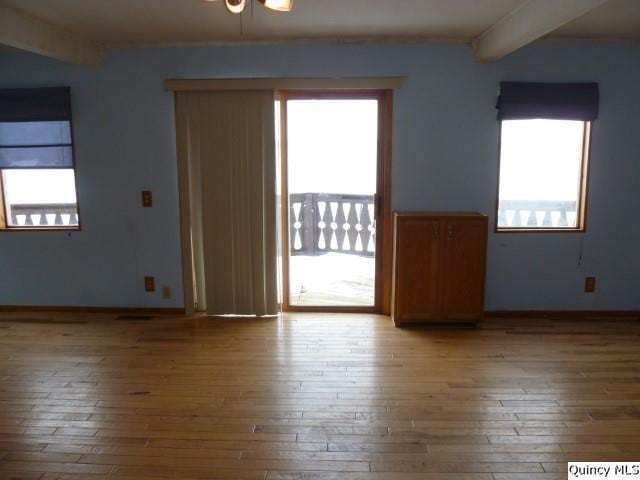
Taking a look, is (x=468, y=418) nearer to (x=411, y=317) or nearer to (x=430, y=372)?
(x=430, y=372)

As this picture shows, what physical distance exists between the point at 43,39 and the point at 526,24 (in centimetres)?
319

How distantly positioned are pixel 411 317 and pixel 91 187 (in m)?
2.93

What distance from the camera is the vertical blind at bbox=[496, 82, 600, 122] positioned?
12.3 ft

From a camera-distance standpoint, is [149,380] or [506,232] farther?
[506,232]

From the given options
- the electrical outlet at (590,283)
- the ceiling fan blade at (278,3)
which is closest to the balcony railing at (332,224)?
the electrical outlet at (590,283)

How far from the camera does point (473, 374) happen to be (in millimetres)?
3010

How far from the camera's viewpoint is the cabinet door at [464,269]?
145 inches

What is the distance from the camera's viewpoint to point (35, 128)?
3.97 meters

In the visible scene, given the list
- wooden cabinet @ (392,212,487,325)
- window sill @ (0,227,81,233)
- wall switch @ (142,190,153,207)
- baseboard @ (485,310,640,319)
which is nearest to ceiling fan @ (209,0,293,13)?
wooden cabinet @ (392,212,487,325)

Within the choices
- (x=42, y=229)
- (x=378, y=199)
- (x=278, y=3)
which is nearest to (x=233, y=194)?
(x=378, y=199)

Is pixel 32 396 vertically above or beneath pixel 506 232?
beneath

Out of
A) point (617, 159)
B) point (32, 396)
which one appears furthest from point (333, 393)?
point (617, 159)

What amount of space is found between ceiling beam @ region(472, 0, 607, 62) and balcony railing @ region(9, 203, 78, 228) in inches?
145

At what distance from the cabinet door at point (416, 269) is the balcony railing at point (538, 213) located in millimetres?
742
